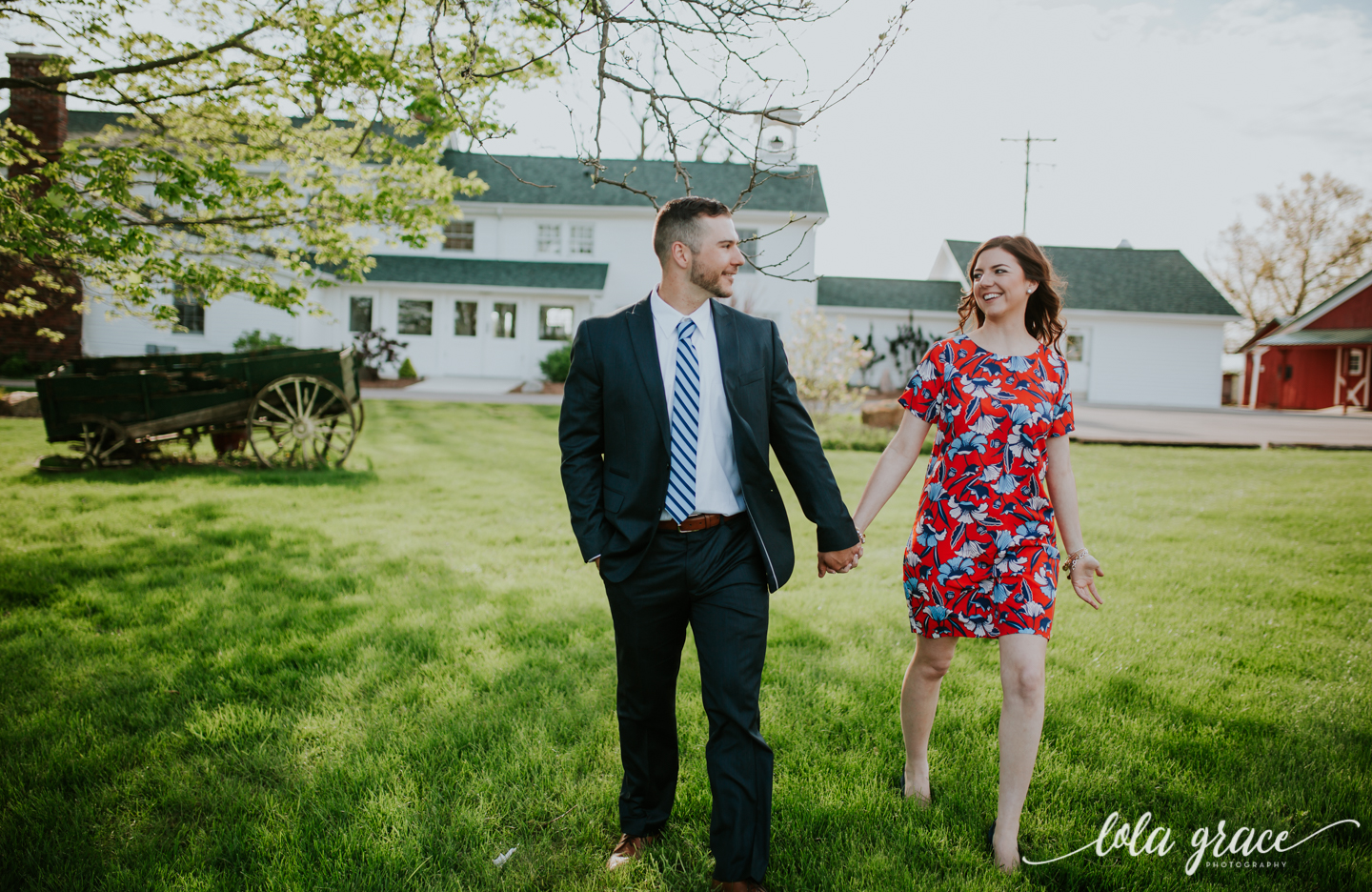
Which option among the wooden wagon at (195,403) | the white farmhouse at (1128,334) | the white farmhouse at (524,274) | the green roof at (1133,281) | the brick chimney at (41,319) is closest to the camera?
the wooden wagon at (195,403)

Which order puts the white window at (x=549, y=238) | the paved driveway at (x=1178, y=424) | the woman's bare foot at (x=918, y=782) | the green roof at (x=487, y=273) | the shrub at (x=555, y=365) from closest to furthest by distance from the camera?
1. the woman's bare foot at (x=918, y=782)
2. the paved driveway at (x=1178, y=424)
3. the shrub at (x=555, y=365)
4. the green roof at (x=487, y=273)
5. the white window at (x=549, y=238)

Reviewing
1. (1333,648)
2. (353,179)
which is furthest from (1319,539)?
(353,179)

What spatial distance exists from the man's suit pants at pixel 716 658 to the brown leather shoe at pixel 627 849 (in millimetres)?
254

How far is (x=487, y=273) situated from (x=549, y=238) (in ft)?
8.97

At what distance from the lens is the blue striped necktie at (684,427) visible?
2354 millimetres

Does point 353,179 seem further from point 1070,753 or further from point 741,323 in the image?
point 1070,753

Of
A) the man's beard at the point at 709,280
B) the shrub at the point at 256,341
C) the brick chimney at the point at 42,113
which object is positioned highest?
the brick chimney at the point at 42,113

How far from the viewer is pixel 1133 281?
30125 millimetres

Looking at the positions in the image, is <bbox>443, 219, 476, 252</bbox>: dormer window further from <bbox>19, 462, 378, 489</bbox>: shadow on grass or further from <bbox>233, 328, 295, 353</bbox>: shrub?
<bbox>19, 462, 378, 489</bbox>: shadow on grass

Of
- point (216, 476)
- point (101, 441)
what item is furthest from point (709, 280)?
point (101, 441)

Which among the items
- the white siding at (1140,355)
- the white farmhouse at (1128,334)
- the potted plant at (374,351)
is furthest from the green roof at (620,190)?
the potted plant at (374,351)

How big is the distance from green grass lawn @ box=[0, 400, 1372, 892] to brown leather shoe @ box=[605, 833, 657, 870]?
0.05 metres

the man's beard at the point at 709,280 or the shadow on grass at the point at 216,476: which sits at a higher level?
the man's beard at the point at 709,280

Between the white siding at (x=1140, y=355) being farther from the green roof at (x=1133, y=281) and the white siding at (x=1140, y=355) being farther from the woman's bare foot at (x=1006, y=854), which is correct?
the woman's bare foot at (x=1006, y=854)
